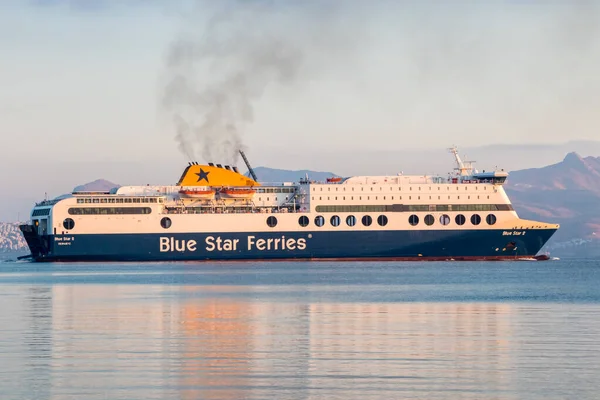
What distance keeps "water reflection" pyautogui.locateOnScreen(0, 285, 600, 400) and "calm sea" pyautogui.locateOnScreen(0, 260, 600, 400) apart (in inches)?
1.3

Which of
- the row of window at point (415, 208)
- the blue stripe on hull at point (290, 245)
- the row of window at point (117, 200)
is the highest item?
the row of window at point (117, 200)

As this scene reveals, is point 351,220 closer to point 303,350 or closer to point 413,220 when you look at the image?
point 413,220

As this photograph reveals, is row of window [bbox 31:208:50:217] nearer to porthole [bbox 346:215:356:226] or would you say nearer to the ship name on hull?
the ship name on hull

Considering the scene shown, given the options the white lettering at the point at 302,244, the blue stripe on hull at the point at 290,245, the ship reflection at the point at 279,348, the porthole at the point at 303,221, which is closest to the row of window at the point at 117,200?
the blue stripe on hull at the point at 290,245

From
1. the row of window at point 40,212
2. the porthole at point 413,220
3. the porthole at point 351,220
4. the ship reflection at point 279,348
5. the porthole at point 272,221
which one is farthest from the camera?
the porthole at point 413,220

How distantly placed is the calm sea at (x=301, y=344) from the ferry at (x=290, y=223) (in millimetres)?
35822

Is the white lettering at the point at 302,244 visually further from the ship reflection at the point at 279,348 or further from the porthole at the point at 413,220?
the ship reflection at the point at 279,348

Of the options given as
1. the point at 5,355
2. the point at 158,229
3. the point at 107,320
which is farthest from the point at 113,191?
the point at 5,355

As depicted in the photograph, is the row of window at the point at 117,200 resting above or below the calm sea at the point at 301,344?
above

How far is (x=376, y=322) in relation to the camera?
3006 centimetres

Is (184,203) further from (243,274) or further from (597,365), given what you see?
(597,365)

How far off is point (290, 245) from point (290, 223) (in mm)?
1699

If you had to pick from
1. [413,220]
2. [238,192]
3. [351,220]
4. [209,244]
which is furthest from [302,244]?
[413,220]

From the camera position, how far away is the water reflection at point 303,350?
59.7ft
